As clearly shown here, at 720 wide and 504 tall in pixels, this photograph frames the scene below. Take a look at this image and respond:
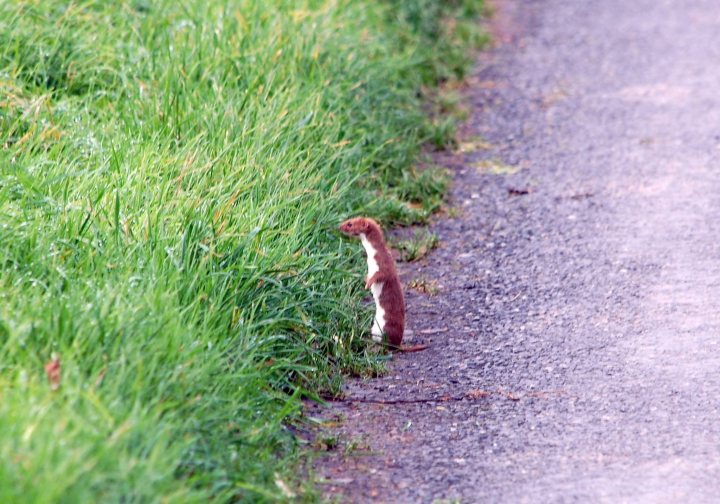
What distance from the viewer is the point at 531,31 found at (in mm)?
9875

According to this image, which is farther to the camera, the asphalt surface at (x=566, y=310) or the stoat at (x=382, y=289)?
the stoat at (x=382, y=289)

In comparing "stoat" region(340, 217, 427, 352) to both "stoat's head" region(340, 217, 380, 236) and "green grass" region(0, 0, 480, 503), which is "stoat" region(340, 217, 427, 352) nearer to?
"stoat's head" region(340, 217, 380, 236)

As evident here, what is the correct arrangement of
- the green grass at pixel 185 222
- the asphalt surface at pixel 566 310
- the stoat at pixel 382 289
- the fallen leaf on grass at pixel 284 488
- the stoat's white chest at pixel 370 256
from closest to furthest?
the green grass at pixel 185 222 < the fallen leaf on grass at pixel 284 488 < the asphalt surface at pixel 566 310 < the stoat at pixel 382 289 < the stoat's white chest at pixel 370 256

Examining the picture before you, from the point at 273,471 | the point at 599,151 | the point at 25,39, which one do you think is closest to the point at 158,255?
the point at 273,471

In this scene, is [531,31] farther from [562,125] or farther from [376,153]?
[376,153]

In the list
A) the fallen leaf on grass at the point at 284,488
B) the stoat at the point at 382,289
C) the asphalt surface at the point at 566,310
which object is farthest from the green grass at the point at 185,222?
the asphalt surface at the point at 566,310

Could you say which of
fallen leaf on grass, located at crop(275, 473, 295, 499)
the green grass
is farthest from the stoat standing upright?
fallen leaf on grass, located at crop(275, 473, 295, 499)

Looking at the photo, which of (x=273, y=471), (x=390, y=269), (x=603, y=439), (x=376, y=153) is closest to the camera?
(x=273, y=471)

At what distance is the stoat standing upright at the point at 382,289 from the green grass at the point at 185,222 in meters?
0.14

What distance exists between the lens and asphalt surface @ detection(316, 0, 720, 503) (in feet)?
13.0

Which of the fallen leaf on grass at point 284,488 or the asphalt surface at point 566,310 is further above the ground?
the fallen leaf on grass at point 284,488

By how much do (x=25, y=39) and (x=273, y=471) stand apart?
3440mm

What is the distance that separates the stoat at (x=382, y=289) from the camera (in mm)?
4844

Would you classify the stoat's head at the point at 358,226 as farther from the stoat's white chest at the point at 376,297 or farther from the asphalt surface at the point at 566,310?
the asphalt surface at the point at 566,310
